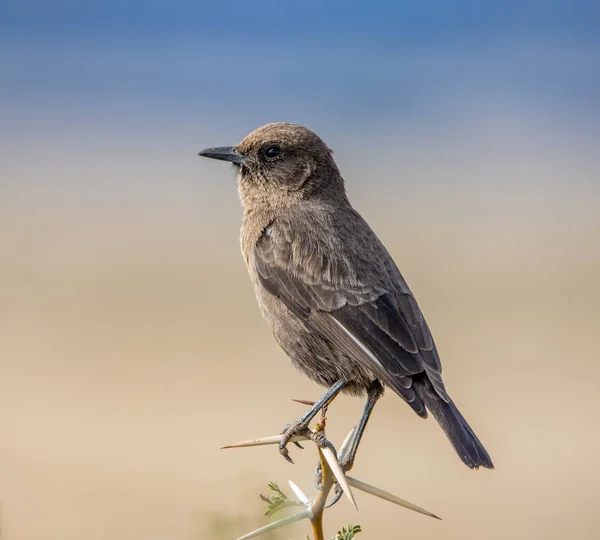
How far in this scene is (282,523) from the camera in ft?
8.88

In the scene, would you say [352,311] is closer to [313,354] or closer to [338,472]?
[313,354]

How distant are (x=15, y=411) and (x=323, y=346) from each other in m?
8.79

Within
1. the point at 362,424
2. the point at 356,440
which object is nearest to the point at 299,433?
the point at 356,440

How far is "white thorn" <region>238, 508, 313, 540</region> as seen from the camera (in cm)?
259

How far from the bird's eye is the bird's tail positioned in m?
1.90

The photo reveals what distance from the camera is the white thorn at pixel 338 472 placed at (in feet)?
9.66

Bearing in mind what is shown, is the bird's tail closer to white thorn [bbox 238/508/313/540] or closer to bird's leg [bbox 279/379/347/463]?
bird's leg [bbox 279/379/347/463]

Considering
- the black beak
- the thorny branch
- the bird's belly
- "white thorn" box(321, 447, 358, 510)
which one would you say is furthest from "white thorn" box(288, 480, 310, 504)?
the black beak

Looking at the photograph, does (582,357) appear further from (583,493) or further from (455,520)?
(455,520)

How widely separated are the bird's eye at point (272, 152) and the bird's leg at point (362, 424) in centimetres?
171

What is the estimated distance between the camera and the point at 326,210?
18.3 ft

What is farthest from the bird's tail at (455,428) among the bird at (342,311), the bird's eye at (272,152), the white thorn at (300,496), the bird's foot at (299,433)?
the bird's eye at (272,152)

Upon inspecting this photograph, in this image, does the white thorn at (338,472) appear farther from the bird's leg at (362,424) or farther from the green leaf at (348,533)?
the bird's leg at (362,424)

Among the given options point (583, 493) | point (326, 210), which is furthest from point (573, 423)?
point (326, 210)
